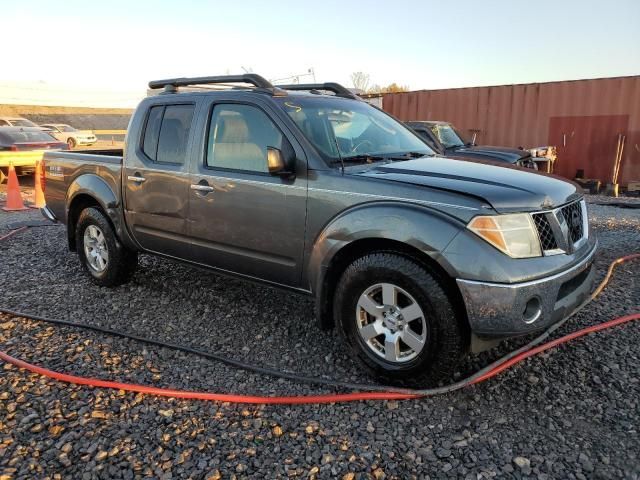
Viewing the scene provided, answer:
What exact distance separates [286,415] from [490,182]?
1756mm

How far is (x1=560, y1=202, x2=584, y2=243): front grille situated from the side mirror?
5.46ft

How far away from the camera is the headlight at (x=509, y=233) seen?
269 centimetres

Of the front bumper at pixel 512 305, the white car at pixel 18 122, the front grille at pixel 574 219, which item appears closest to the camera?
the front bumper at pixel 512 305

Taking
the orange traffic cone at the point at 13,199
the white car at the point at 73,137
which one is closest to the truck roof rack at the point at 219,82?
the orange traffic cone at the point at 13,199

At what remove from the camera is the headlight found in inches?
106

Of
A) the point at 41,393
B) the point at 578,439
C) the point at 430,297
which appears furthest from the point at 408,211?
the point at 41,393

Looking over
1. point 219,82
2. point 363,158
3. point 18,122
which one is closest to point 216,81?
point 219,82

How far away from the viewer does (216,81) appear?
13.1 ft

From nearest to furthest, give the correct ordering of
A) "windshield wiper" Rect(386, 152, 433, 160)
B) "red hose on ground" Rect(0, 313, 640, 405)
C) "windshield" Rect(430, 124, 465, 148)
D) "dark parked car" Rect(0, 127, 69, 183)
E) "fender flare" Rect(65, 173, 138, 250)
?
"red hose on ground" Rect(0, 313, 640, 405)
"windshield wiper" Rect(386, 152, 433, 160)
"fender flare" Rect(65, 173, 138, 250)
"windshield" Rect(430, 124, 465, 148)
"dark parked car" Rect(0, 127, 69, 183)

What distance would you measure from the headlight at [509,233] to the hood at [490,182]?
6 cm

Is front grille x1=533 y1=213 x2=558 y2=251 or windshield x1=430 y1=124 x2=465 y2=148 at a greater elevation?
windshield x1=430 y1=124 x2=465 y2=148

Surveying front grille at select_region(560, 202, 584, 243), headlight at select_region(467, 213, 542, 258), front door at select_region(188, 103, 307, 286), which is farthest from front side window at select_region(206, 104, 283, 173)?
front grille at select_region(560, 202, 584, 243)

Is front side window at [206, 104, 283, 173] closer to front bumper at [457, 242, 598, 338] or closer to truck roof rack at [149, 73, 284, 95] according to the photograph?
truck roof rack at [149, 73, 284, 95]

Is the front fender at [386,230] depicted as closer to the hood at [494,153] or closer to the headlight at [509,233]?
the headlight at [509,233]
